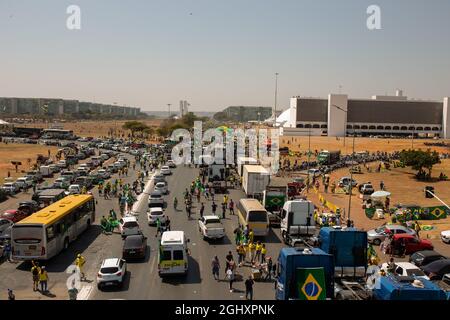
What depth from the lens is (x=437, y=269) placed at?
20844 millimetres

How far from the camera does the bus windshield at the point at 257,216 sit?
88.4 feet

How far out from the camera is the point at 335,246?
745 inches

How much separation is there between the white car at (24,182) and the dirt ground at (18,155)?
5.19 m

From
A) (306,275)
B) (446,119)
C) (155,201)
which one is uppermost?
(446,119)

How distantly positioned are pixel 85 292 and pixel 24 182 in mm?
31516

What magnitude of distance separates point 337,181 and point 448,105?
105 m

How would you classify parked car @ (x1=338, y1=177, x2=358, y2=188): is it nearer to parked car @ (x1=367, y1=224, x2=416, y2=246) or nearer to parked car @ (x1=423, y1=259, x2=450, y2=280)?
parked car @ (x1=367, y1=224, x2=416, y2=246)

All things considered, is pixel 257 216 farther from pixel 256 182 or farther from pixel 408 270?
pixel 256 182

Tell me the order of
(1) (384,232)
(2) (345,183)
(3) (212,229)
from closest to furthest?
(3) (212,229), (1) (384,232), (2) (345,183)

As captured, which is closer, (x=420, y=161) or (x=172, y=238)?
(x=172, y=238)

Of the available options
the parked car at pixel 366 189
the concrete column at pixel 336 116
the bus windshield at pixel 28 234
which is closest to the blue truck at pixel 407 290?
the bus windshield at pixel 28 234

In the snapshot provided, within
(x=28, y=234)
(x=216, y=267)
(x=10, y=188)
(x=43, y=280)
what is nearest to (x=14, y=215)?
(x=28, y=234)
